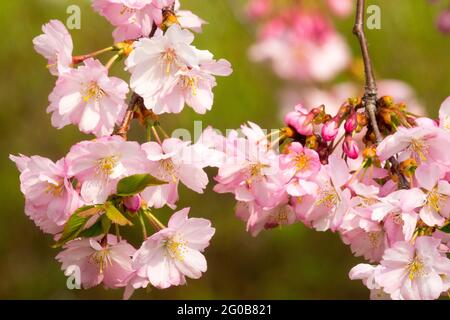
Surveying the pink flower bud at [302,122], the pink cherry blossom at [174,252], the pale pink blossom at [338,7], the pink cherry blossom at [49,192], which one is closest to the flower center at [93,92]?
the pink cherry blossom at [49,192]

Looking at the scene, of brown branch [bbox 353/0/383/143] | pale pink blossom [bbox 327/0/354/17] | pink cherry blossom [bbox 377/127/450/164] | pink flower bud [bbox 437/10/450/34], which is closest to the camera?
pink cherry blossom [bbox 377/127/450/164]

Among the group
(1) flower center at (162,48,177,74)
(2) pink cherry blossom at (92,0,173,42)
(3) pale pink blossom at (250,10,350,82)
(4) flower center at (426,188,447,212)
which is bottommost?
(4) flower center at (426,188,447,212)

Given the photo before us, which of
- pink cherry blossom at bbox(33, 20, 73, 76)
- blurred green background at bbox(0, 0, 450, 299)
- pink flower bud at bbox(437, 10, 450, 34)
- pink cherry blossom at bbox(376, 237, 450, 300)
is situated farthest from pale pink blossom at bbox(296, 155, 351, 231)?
blurred green background at bbox(0, 0, 450, 299)

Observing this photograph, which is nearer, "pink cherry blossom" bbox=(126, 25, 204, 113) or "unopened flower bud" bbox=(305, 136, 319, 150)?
"pink cherry blossom" bbox=(126, 25, 204, 113)

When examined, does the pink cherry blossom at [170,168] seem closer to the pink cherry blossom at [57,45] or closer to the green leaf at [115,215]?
the green leaf at [115,215]

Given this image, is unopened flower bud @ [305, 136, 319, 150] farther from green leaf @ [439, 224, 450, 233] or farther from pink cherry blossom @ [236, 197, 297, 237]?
green leaf @ [439, 224, 450, 233]
